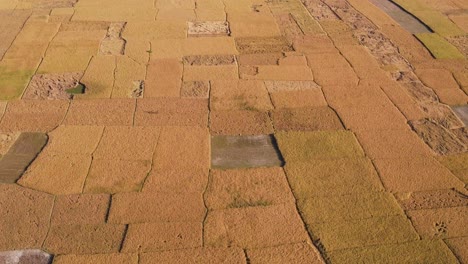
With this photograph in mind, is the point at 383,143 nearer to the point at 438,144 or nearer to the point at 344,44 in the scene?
the point at 438,144

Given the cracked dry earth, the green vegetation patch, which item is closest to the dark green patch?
the cracked dry earth

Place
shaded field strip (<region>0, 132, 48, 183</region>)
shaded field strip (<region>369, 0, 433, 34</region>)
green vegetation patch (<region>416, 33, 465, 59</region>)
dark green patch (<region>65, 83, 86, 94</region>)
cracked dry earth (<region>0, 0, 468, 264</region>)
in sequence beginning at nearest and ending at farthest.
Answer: cracked dry earth (<region>0, 0, 468, 264</region>)
shaded field strip (<region>0, 132, 48, 183</region>)
dark green patch (<region>65, 83, 86, 94</region>)
green vegetation patch (<region>416, 33, 465, 59</region>)
shaded field strip (<region>369, 0, 433, 34</region>)

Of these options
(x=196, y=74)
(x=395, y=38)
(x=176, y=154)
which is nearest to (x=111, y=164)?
(x=176, y=154)

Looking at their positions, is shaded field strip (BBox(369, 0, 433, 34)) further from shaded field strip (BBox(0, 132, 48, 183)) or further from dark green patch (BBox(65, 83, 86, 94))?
shaded field strip (BBox(0, 132, 48, 183))

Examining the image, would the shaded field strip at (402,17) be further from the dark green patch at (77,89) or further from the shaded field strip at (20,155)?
the shaded field strip at (20,155)

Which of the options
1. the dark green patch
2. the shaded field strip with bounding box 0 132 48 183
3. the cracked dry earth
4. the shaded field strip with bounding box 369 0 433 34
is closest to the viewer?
the cracked dry earth

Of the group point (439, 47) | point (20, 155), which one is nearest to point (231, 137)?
point (20, 155)
